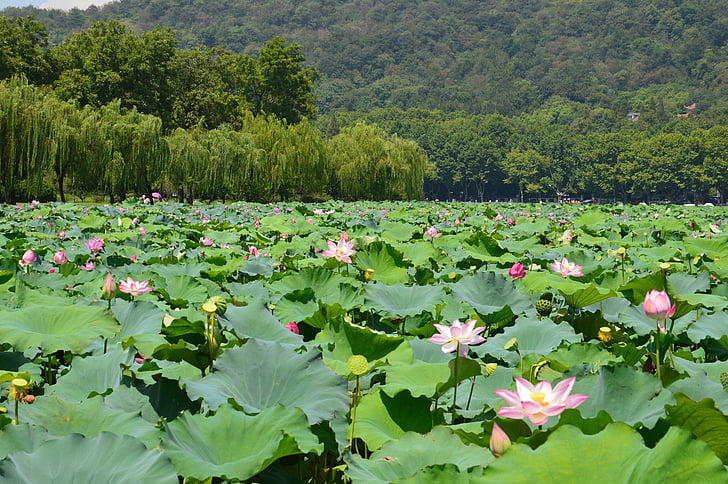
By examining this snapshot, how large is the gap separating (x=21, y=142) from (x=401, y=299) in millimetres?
15960

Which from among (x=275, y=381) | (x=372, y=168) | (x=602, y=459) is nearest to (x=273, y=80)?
(x=372, y=168)

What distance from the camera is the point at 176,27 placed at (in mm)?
153125

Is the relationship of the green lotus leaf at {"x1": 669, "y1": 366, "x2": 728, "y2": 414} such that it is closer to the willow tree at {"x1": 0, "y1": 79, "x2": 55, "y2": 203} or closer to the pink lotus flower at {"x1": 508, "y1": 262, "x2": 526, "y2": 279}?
the pink lotus flower at {"x1": 508, "y1": 262, "x2": 526, "y2": 279}

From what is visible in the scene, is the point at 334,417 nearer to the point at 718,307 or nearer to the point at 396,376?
the point at 396,376

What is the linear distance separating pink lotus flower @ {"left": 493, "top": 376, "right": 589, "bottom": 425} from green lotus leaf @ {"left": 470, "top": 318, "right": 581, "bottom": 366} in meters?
0.54

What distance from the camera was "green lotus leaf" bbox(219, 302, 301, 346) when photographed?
4.44 feet

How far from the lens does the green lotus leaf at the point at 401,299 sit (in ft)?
5.28

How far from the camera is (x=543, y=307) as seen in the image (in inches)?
69.3

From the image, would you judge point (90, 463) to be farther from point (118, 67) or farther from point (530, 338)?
point (118, 67)

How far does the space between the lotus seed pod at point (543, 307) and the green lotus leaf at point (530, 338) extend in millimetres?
260

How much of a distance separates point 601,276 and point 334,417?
4.89 ft

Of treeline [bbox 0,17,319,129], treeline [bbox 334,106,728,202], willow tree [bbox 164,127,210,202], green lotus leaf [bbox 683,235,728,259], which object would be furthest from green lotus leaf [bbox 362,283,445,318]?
treeline [bbox 334,106,728,202]

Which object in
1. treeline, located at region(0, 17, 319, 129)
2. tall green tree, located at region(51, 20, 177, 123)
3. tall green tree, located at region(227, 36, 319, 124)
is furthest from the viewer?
tall green tree, located at region(227, 36, 319, 124)

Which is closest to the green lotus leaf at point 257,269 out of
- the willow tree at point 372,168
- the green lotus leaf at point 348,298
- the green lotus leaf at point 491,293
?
the green lotus leaf at point 348,298
